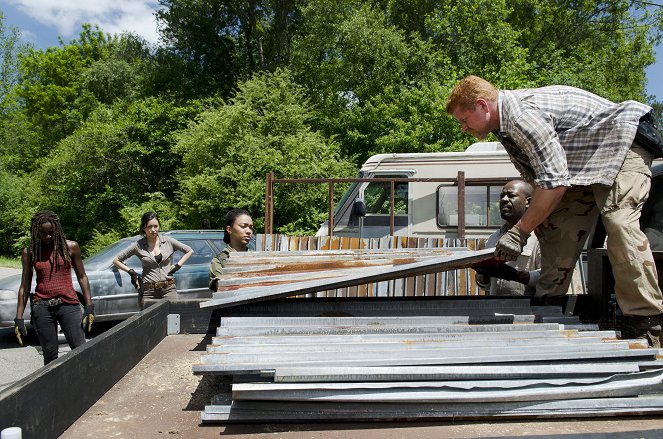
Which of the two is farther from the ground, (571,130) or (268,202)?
(571,130)

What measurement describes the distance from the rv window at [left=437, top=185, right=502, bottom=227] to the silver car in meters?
3.80

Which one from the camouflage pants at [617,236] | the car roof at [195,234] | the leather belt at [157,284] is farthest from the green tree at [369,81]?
the camouflage pants at [617,236]

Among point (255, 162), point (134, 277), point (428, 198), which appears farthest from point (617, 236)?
point (255, 162)

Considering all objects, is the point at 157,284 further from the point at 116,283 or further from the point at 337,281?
the point at 337,281

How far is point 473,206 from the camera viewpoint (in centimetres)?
966

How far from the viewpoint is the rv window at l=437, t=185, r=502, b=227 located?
9.47m

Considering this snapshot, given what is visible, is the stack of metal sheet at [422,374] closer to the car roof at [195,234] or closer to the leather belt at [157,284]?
the leather belt at [157,284]

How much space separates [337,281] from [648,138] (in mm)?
1609

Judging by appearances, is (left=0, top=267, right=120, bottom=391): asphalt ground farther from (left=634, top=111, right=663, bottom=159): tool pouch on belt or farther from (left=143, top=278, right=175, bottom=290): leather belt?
(left=634, top=111, right=663, bottom=159): tool pouch on belt

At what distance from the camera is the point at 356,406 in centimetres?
178

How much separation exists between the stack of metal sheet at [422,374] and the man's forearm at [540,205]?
2.00 feet

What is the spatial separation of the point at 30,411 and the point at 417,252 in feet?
6.67

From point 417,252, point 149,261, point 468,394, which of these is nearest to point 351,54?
point 149,261

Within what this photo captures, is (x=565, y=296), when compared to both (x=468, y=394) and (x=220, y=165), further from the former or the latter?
(x=220, y=165)
